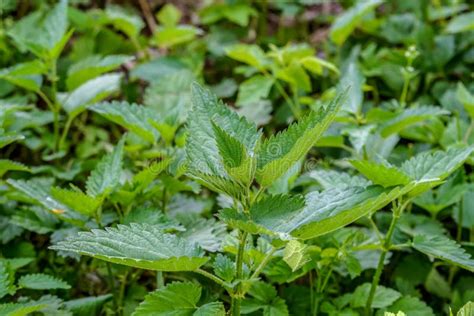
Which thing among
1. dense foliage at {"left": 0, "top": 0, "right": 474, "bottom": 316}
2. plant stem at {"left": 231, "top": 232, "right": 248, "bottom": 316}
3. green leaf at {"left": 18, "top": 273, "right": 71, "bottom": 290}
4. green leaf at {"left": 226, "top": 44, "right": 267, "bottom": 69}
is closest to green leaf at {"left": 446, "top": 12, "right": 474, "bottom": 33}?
dense foliage at {"left": 0, "top": 0, "right": 474, "bottom": 316}

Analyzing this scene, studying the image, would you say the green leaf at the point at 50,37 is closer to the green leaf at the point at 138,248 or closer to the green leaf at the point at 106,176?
the green leaf at the point at 106,176

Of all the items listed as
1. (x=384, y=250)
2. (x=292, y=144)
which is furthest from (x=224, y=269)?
(x=384, y=250)

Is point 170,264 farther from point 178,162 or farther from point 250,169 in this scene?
point 178,162

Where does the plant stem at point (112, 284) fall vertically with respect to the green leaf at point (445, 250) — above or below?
below

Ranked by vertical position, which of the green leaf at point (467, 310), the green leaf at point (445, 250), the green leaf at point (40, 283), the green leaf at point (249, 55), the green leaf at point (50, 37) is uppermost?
the green leaf at point (50, 37)

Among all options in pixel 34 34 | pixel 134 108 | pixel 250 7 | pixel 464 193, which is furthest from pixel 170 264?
pixel 250 7

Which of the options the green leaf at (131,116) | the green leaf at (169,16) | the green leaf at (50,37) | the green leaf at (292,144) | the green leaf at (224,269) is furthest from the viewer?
the green leaf at (169,16)

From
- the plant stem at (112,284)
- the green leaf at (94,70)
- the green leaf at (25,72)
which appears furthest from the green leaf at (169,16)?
the plant stem at (112,284)

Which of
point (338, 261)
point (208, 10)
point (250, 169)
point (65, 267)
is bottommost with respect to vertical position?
point (65, 267)
